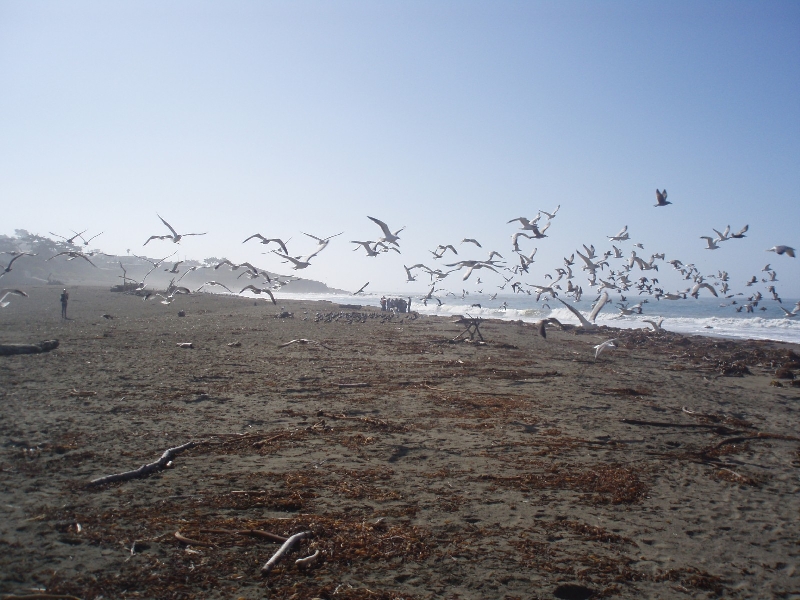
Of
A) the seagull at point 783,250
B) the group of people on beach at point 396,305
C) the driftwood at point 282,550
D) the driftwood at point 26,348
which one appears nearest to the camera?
the driftwood at point 282,550

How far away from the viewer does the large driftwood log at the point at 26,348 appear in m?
11.3

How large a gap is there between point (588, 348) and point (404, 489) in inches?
625

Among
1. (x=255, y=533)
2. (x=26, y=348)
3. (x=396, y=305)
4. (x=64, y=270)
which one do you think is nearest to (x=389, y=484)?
(x=255, y=533)

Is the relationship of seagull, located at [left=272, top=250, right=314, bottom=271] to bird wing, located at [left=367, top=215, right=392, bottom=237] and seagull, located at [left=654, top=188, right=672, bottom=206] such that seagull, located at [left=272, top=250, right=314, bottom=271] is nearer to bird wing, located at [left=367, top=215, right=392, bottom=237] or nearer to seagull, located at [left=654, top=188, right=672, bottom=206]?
bird wing, located at [left=367, top=215, right=392, bottom=237]

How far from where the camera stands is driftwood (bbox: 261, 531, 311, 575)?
11.6ft

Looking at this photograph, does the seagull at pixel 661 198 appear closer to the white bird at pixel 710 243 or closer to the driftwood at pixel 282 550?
the white bird at pixel 710 243

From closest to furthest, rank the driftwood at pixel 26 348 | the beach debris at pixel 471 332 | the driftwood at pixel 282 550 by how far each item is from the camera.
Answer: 1. the driftwood at pixel 282 550
2. the driftwood at pixel 26 348
3. the beach debris at pixel 471 332

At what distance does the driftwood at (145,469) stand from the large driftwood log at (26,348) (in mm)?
8155

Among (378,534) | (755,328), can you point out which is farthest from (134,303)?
(755,328)

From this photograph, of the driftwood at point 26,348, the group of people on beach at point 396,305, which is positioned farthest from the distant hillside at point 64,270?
the driftwood at point 26,348

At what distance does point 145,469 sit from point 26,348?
349 inches

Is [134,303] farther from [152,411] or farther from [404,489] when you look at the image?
[404,489]

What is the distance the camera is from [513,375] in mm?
12031

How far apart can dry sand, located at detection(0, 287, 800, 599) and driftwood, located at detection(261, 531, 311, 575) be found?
0.06 meters
